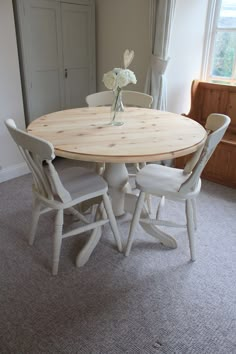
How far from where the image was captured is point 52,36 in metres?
2.91

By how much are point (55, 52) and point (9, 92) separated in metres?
0.67

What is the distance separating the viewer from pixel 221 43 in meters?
3.18

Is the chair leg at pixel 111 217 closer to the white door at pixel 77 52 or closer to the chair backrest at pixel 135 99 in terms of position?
the chair backrest at pixel 135 99

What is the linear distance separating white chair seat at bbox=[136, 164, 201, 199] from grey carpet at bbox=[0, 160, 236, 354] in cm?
45

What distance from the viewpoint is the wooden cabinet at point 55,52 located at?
2717 mm

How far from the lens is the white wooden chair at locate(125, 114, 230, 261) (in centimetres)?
166

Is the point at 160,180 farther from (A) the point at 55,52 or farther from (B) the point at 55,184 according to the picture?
(A) the point at 55,52

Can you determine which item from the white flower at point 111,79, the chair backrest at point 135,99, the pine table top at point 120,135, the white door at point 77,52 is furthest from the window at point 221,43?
the white flower at point 111,79

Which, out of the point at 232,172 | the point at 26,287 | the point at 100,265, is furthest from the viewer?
the point at 232,172

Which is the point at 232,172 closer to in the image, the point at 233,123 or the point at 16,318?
the point at 233,123

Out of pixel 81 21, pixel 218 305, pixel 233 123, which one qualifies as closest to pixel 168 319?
pixel 218 305

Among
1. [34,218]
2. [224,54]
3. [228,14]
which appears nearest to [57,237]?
[34,218]

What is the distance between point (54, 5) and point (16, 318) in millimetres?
2685

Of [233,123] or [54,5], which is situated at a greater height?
[54,5]
